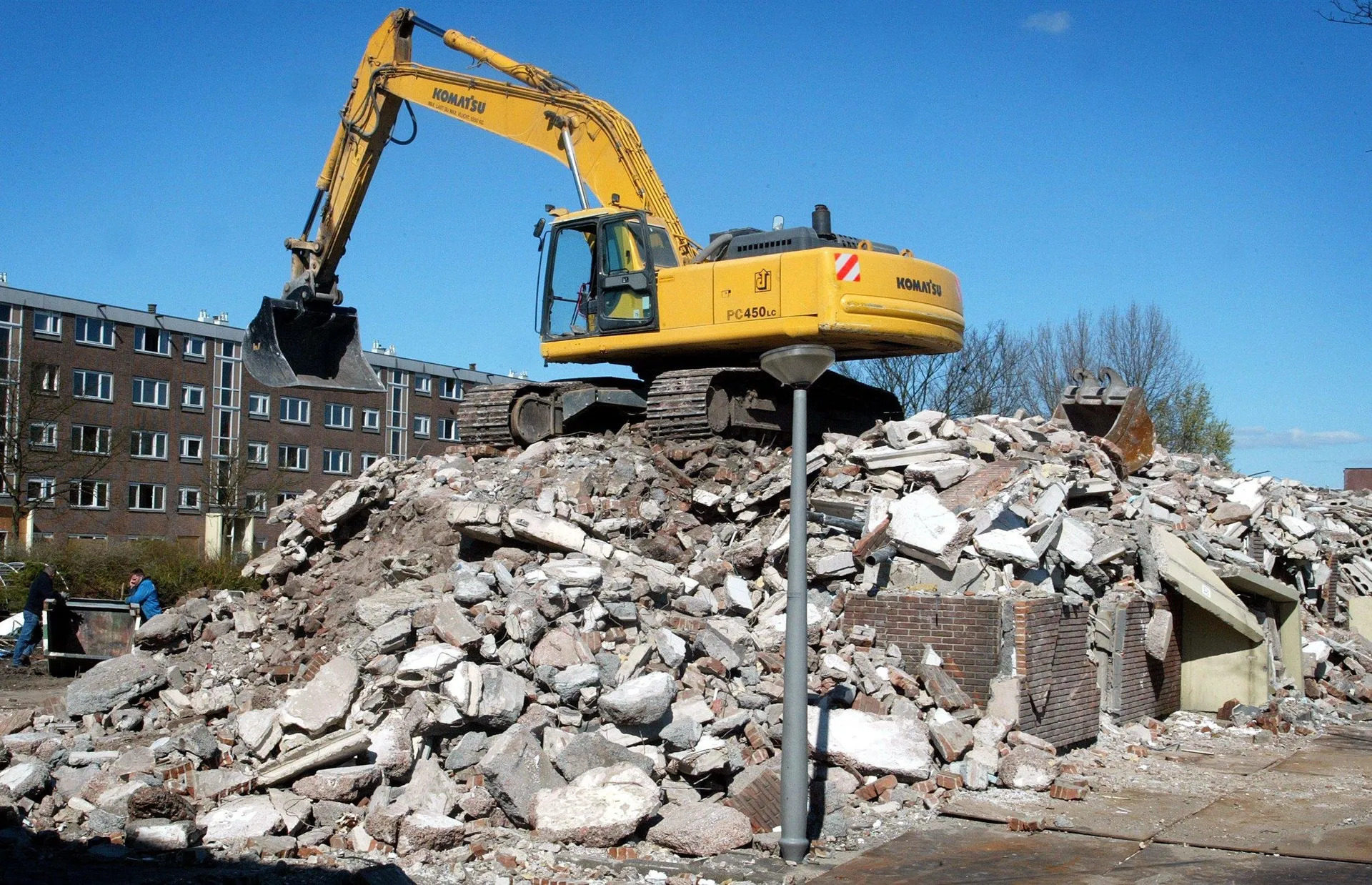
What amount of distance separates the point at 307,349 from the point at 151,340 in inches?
1320

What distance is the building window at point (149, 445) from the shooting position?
42.6m

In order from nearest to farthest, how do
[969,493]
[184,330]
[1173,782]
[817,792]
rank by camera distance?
[817,792]
[1173,782]
[969,493]
[184,330]

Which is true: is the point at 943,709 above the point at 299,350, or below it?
below

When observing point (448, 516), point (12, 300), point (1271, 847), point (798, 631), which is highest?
point (12, 300)

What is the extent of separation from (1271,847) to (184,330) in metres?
44.1

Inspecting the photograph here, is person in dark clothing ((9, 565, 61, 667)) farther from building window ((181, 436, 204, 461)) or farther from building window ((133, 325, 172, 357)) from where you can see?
building window ((133, 325, 172, 357))

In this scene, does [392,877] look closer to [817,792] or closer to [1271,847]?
[817,792]

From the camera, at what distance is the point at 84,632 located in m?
14.8

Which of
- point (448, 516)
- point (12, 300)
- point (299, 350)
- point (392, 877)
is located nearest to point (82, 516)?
point (12, 300)

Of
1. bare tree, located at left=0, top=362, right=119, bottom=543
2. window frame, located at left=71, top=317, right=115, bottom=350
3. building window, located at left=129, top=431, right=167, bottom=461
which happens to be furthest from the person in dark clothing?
window frame, located at left=71, top=317, right=115, bottom=350

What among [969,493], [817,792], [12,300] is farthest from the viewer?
[12,300]

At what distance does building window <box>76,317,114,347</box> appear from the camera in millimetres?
42219

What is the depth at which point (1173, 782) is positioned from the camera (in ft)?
31.0

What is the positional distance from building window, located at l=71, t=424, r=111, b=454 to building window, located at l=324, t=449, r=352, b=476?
12230 millimetres
